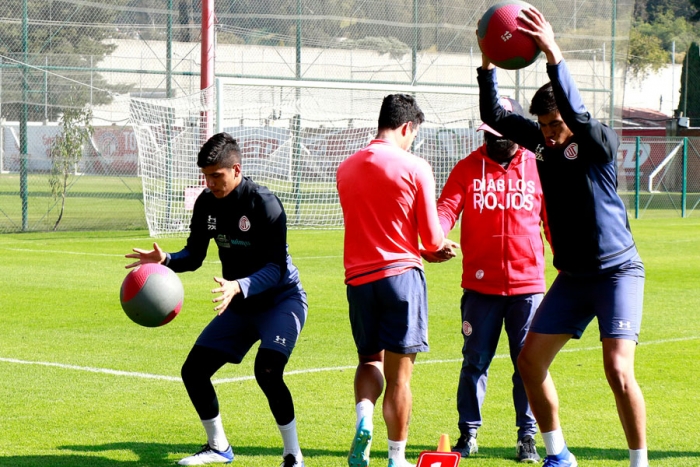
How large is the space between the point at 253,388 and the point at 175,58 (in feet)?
59.7

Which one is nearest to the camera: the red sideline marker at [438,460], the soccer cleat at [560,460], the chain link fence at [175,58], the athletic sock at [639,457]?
the red sideline marker at [438,460]

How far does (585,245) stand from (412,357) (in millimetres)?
1153

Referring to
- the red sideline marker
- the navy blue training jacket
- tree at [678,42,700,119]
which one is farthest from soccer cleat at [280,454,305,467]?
tree at [678,42,700,119]

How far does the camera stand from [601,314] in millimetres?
5750

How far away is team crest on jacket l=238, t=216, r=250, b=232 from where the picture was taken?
6.31 m

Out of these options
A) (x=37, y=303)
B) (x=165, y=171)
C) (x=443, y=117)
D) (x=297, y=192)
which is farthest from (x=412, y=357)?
(x=443, y=117)

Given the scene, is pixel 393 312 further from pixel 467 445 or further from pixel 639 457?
pixel 639 457

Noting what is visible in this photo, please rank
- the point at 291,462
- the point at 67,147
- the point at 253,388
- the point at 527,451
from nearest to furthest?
the point at 291,462, the point at 527,451, the point at 253,388, the point at 67,147

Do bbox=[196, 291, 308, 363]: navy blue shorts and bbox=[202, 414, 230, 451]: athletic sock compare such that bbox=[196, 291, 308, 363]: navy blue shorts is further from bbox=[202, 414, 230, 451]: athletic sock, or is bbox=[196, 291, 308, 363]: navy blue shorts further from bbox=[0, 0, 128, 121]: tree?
bbox=[0, 0, 128, 121]: tree

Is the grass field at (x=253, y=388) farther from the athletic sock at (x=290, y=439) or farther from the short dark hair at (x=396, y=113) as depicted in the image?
the short dark hair at (x=396, y=113)

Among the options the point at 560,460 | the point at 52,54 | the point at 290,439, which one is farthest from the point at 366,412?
the point at 52,54

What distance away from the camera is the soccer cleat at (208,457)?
630 centimetres

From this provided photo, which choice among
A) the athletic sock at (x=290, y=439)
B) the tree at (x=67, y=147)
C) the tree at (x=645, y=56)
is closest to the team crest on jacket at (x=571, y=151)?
the athletic sock at (x=290, y=439)

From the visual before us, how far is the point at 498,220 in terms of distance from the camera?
22.4ft
